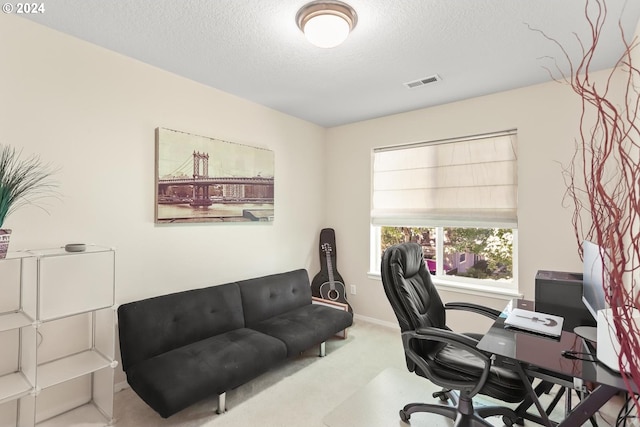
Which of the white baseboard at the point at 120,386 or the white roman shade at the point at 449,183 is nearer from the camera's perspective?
the white baseboard at the point at 120,386

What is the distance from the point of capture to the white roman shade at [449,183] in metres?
3.10

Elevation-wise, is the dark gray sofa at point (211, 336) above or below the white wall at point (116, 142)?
below

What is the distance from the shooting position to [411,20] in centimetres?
197

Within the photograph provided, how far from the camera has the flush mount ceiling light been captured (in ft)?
6.00

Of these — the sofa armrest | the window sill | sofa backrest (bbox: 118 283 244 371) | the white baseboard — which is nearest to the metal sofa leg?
sofa backrest (bbox: 118 283 244 371)

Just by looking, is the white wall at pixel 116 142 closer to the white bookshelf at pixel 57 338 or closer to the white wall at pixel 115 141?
the white wall at pixel 115 141

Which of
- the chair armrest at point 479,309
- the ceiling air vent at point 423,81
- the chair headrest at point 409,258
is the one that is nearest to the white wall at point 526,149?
the ceiling air vent at point 423,81

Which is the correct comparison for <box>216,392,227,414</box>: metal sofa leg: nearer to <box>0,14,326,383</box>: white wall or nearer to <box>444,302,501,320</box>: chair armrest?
<box>0,14,326,383</box>: white wall

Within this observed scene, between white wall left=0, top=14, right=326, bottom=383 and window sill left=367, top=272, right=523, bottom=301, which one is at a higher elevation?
white wall left=0, top=14, right=326, bottom=383

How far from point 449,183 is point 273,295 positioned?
2.14 meters

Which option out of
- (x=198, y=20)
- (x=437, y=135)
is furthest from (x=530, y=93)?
(x=198, y=20)

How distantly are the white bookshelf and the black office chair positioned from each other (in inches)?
71.8

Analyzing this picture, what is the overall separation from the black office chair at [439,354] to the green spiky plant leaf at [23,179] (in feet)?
7.14

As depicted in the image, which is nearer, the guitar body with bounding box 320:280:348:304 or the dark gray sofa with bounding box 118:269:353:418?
the dark gray sofa with bounding box 118:269:353:418
